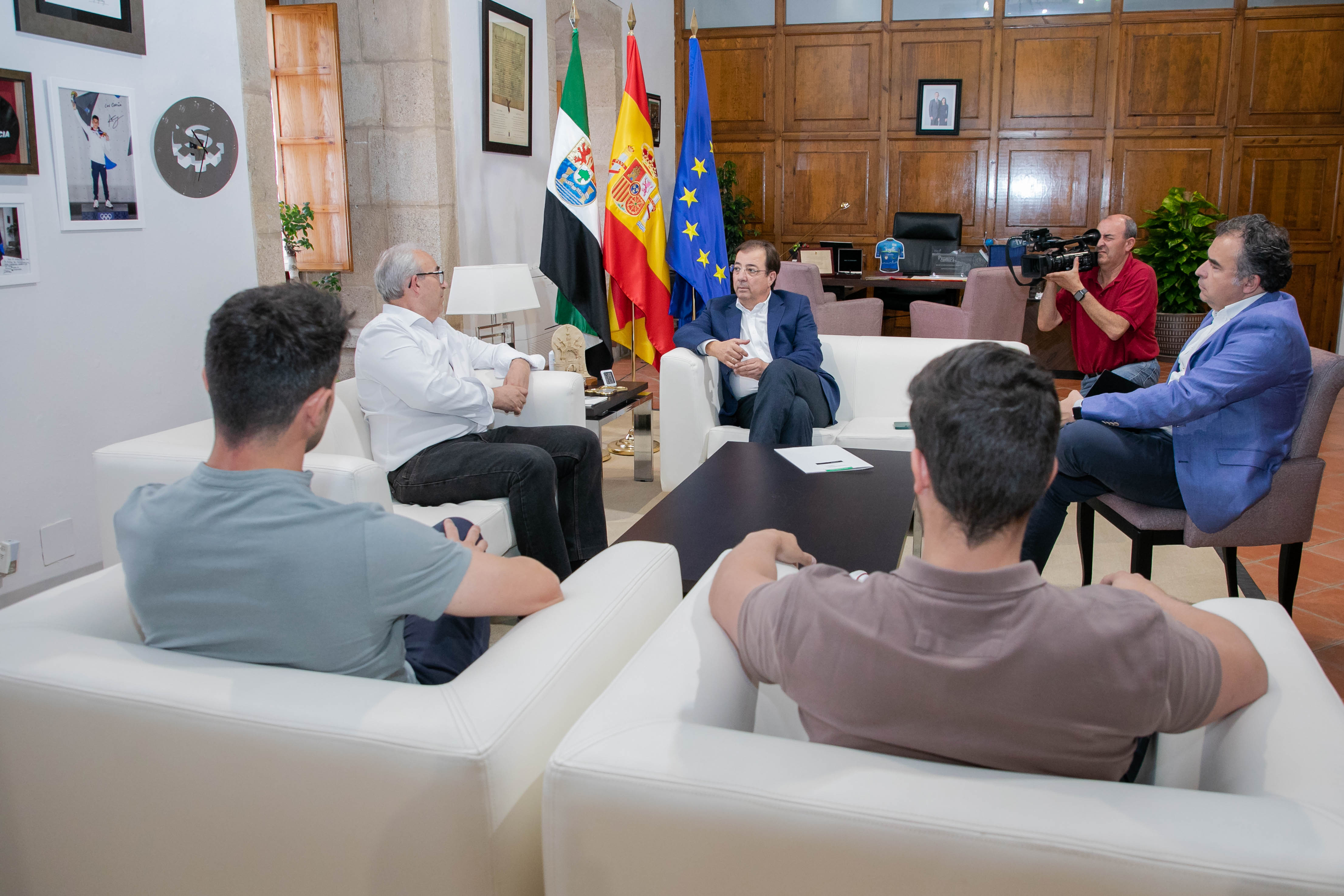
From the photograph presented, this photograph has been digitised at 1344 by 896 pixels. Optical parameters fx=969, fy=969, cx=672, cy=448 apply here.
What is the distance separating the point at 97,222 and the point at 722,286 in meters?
3.23

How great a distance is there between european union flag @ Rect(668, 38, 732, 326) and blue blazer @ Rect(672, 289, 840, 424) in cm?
112

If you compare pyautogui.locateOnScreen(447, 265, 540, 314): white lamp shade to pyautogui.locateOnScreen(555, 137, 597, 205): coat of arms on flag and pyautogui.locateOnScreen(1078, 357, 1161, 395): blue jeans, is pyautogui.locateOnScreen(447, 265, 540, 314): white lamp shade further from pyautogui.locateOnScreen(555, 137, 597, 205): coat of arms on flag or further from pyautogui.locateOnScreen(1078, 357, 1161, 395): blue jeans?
pyautogui.locateOnScreen(1078, 357, 1161, 395): blue jeans

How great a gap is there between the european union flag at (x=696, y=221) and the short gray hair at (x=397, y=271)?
2325 mm

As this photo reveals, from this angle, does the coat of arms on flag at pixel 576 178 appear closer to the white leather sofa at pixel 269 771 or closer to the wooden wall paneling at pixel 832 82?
the white leather sofa at pixel 269 771

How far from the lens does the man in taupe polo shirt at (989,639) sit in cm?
94

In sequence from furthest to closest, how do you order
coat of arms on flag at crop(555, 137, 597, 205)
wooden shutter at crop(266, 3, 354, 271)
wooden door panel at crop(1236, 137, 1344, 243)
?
wooden door panel at crop(1236, 137, 1344, 243), coat of arms on flag at crop(555, 137, 597, 205), wooden shutter at crop(266, 3, 354, 271)

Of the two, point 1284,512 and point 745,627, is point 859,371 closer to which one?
point 1284,512

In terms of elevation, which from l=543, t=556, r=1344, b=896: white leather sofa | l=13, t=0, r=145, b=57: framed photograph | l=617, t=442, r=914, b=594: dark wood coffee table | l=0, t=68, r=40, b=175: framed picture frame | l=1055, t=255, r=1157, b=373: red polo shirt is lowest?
l=617, t=442, r=914, b=594: dark wood coffee table

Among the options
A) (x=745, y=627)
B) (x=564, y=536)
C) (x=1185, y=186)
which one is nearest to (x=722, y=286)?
(x=564, y=536)

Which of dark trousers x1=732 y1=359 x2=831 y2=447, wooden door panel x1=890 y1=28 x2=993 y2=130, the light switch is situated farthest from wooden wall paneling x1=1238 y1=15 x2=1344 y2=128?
the light switch

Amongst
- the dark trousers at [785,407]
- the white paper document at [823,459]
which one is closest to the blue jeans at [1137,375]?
the white paper document at [823,459]

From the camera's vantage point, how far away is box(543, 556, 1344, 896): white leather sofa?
0.80 metres

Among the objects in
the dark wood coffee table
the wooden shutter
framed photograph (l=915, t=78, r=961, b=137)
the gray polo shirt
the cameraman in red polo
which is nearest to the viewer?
the gray polo shirt

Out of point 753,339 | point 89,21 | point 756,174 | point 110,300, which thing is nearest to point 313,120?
point 89,21
